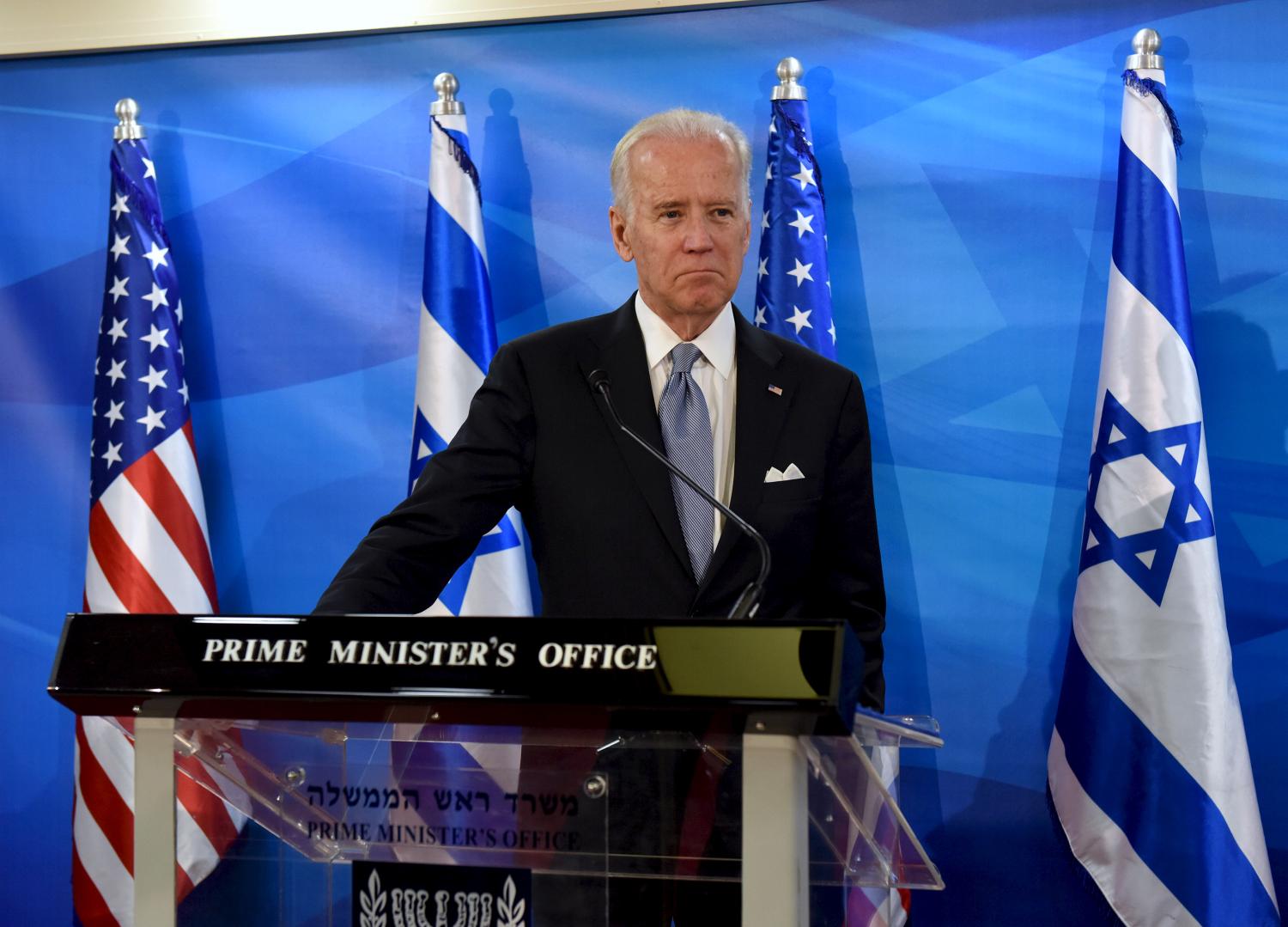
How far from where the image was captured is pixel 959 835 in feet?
10.5

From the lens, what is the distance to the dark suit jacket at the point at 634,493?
1884 millimetres

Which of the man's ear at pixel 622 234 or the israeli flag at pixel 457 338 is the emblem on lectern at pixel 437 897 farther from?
the israeli flag at pixel 457 338

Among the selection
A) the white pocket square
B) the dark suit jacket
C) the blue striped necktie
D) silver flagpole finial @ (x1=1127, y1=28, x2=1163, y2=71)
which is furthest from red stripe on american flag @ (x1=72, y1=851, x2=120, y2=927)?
silver flagpole finial @ (x1=1127, y1=28, x2=1163, y2=71)

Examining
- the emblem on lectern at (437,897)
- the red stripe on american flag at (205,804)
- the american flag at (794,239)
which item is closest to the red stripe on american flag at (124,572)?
the american flag at (794,239)

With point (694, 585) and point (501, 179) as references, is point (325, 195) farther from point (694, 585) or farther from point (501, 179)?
point (694, 585)

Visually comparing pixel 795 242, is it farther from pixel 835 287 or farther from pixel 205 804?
pixel 205 804

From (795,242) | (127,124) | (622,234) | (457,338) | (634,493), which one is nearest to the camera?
(634,493)

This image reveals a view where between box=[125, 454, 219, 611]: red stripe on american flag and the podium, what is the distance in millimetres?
2250

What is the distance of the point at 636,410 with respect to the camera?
199 centimetres

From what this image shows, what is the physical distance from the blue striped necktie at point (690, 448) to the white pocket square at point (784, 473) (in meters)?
0.09

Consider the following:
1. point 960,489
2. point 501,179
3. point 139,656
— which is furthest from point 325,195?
point 139,656

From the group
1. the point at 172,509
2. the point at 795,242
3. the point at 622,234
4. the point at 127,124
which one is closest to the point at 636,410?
the point at 622,234

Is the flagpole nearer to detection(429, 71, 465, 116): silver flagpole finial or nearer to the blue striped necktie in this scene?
the blue striped necktie

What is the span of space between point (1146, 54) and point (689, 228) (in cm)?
147
